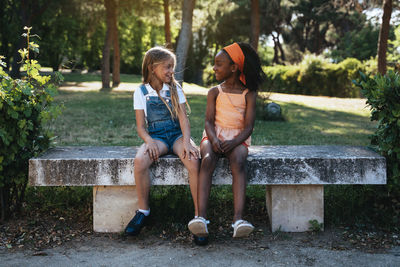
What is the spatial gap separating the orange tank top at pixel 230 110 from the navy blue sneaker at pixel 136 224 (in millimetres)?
1030

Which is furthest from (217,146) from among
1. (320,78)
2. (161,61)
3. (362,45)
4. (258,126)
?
(362,45)

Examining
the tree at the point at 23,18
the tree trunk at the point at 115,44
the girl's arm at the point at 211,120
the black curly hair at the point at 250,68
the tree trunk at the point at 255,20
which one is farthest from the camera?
the tree trunk at the point at 115,44

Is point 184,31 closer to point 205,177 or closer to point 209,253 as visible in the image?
point 205,177

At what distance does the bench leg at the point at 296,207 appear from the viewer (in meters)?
3.66

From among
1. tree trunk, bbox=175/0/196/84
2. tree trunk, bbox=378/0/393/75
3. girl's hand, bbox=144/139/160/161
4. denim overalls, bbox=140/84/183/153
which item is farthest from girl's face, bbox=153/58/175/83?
tree trunk, bbox=378/0/393/75

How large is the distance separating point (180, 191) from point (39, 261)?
155 cm

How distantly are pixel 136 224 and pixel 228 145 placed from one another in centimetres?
96

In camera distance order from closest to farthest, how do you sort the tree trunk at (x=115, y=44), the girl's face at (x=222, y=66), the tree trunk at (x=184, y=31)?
the girl's face at (x=222, y=66) < the tree trunk at (x=184, y=31) < the tree trunk at (x=115, y=44)

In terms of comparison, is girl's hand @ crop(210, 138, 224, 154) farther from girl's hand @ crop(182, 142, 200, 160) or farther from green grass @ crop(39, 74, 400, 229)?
green grass @ crop(39, 74, 400, 229)

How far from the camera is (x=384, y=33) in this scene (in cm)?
1293

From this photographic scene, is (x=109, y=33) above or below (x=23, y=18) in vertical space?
below

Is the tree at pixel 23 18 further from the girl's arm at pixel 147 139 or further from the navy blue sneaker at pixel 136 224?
Result: the navy blue sneaker at pixel 136 224

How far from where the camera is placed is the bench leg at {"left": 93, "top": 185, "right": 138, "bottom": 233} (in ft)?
12.0

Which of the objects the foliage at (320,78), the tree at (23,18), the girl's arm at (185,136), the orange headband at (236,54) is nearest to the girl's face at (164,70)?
the girl's arm at (185,136)
